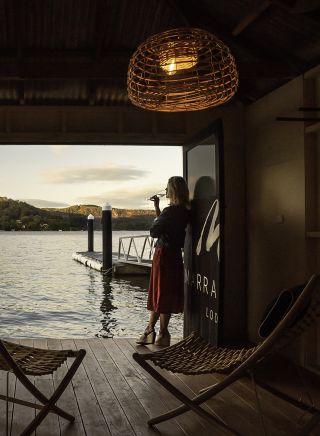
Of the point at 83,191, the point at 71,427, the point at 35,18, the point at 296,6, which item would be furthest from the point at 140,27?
the point at 83,191

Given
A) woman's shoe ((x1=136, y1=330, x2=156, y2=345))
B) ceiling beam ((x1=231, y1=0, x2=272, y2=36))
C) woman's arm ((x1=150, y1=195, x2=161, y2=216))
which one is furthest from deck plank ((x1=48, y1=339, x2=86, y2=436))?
ceiling beam ((x1=231, y1=0, x2=272, y2=36))

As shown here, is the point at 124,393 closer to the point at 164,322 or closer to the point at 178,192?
the point at 164,322

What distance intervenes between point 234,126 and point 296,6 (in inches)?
97.5

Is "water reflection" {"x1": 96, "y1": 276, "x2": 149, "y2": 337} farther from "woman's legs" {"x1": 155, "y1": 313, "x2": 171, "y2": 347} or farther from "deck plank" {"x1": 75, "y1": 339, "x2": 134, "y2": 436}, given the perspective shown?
"deck plank" {"x1": 75, "y1": 339, "x2": 134, "y2": 436}

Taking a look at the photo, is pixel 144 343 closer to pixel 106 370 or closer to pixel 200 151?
pixel 106 370

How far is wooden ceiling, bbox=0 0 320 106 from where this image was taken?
14.1ft

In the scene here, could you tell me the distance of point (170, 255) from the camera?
4.94 m

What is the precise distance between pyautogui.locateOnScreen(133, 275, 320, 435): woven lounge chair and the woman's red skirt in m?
1.78

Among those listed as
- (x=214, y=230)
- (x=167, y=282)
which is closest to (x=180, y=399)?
(x=214, y=230)

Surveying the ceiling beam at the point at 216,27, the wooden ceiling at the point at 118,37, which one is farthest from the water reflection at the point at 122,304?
the ceiling beam at the point at 216,27

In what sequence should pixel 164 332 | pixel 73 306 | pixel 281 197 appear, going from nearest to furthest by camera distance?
pixel 281 197, pixel 164 332, pixel 73 306

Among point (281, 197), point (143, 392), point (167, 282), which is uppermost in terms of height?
point (281, 197)

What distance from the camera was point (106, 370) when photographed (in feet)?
13.5

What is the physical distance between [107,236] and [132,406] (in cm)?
1227
